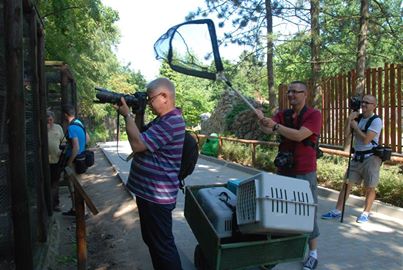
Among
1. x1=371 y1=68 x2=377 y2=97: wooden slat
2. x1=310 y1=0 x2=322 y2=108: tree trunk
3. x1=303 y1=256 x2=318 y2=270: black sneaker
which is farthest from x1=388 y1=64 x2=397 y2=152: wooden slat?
x1=303 y1=256 x2=318 y2=270: black sneaker

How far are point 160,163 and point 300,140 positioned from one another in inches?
62.7

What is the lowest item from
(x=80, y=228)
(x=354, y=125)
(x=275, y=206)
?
(x=80, y=228)

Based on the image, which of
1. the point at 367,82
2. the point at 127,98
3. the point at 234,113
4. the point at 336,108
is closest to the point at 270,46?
the point at 336,108

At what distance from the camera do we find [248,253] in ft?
11.8

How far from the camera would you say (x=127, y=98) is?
363 cm

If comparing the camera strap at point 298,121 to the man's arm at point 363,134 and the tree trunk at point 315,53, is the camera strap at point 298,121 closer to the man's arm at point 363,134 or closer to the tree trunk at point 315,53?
the man's arm at point 363,134

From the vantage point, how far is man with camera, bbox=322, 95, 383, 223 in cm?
627

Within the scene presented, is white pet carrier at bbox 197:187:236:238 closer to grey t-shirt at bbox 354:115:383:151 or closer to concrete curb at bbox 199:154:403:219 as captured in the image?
grey t-shirt at bbox 354:115:383:151

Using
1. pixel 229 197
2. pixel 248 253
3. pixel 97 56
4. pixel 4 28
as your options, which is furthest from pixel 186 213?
pixel 97 56

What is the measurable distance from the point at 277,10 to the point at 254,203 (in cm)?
1236

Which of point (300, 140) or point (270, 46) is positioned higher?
point (270, 46)

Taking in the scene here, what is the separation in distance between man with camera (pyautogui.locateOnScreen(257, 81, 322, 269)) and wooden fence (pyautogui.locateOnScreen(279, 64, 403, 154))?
19.9 feet

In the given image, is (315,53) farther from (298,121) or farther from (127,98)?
(127,98)

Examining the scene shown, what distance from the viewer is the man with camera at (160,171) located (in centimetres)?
347
